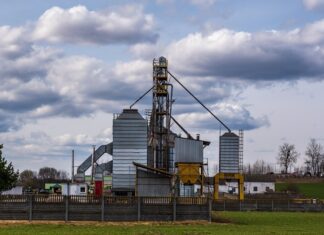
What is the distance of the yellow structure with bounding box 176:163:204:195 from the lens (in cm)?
6469

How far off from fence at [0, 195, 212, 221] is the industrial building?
12901 millimetres

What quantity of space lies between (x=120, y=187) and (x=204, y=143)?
1350cm

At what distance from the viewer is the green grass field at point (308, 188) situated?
134000 mm

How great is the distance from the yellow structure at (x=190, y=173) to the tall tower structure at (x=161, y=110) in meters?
1.74

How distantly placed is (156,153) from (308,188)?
91875mm

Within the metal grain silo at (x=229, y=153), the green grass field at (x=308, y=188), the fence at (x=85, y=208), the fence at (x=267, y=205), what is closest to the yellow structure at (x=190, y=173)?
the fence at (x=267, y=205)

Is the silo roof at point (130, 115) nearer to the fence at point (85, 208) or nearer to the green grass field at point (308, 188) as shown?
the fence at point (85, 208)

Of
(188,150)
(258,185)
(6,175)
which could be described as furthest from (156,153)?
(258,185)

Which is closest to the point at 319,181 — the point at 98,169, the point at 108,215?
the point at 98,169

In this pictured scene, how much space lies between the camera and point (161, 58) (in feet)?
223

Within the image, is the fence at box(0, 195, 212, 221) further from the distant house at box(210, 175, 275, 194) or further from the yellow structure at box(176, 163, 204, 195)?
the distant house at box(210, 175, 275, 194)

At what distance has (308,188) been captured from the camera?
150m

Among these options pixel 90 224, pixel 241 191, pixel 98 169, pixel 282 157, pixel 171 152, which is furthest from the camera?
pixel 282 157

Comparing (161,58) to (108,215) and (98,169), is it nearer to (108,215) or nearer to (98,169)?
(98,169)
